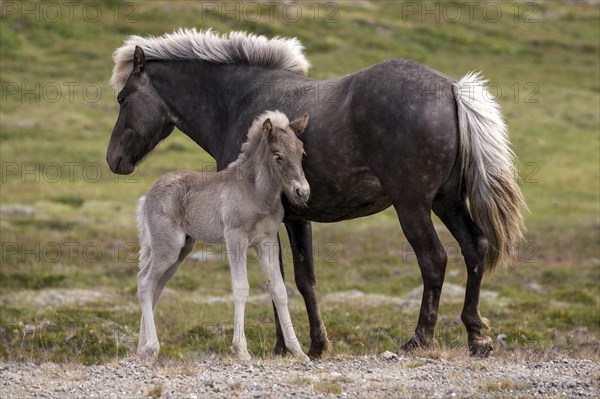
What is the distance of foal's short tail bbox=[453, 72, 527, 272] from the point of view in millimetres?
11016

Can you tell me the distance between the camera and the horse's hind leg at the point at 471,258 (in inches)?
448

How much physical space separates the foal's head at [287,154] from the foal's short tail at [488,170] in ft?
6.26

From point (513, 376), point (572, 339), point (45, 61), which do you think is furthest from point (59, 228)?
point (45, 61)

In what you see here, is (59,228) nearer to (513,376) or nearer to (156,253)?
(156,253)

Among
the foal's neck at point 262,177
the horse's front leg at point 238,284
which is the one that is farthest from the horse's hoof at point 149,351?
the foal's neck at point 262,177

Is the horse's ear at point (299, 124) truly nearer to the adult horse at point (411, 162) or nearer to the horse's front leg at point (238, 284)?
the adult horse at point (411, 162)

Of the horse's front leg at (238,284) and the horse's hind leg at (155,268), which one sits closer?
the horse's front leg at (238,284)

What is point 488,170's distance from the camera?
11.1 metres

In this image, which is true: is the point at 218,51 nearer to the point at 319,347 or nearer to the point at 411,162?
the point at 411,162

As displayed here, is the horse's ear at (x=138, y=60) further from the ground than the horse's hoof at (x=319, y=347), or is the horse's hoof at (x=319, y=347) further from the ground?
the horse's ear at (x=138, y=60)

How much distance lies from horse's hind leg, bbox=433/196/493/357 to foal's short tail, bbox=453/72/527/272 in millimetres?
181

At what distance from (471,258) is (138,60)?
5765mm

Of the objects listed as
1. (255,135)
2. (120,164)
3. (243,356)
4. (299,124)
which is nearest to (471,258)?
(299,124)

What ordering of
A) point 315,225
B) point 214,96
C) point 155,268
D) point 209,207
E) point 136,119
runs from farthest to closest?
point 315,225
point 136,119
point 214,96
point 155,268
point 209,207
